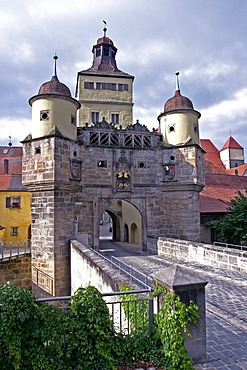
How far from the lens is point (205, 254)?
12000mm

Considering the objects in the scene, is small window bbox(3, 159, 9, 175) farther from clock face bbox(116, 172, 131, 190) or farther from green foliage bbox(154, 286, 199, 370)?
green foliage bbox(154, 286, 199, 370)

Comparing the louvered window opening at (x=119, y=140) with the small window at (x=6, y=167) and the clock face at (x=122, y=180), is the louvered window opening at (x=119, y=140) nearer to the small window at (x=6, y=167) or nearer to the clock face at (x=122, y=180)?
the clock face at (x=122, y=180)

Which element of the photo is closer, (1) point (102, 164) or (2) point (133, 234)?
(1) point (102, 164)

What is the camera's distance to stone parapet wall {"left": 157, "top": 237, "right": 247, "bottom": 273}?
10.2 meters

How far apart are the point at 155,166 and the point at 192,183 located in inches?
94.3

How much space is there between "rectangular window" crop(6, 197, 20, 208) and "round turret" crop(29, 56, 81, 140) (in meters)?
10.9

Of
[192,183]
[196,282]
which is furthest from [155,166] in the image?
[196,282]

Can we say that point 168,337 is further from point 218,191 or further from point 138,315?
point 218,191

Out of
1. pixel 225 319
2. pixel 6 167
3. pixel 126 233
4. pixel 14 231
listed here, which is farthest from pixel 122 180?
pixel 6 167

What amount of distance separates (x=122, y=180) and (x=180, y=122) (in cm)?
476

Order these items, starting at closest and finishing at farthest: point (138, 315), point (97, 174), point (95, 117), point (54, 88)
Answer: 1. point (138, 315)
2. point (54, 88)
3. point (97, 174)
4. point (95, 117)

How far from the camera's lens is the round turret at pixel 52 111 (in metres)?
14.7

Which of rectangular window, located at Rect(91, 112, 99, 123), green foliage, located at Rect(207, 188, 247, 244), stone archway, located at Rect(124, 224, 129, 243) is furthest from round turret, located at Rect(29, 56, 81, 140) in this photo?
stone archway, located at Rect(124, 224, 129, 243)

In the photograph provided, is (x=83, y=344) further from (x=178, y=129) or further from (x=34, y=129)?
(x=178, y=129)
